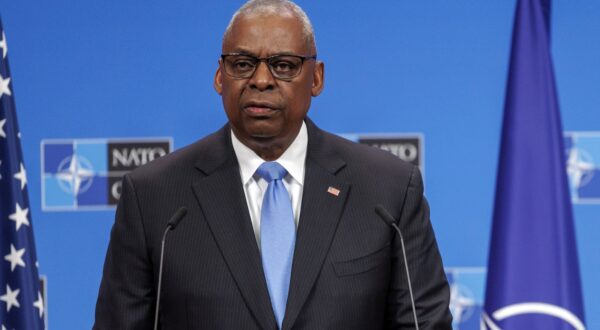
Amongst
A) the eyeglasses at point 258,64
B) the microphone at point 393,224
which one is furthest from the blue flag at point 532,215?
the eyeglasses at point 258,64

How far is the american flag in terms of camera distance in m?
2.98

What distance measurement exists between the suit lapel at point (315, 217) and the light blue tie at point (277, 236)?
0.02 metres

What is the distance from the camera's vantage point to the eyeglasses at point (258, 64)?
5.85 feet

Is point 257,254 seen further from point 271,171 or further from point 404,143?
point 404,143

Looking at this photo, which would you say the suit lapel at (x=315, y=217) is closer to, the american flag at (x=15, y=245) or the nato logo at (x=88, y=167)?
the american flag at (x=15, y=245)

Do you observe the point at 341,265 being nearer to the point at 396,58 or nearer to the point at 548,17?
the point at 548,17

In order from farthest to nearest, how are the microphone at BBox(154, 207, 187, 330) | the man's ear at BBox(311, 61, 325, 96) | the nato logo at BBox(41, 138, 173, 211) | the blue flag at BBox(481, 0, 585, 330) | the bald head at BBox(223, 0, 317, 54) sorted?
the nato logo at BBox(41, 138, 173, 211), the blue flag at BBox(481, 0, 585, 330), the man's ear at BBox(311, 61, 325, 96), the bald head at BBox(223, 0, 317, 54), the microphone at BBox(154, 207, 187, 330)

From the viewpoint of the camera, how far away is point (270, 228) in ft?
5.83

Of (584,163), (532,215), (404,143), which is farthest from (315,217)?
(584,163)

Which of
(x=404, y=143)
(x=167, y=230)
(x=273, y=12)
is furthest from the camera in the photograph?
(x=404, y=143)

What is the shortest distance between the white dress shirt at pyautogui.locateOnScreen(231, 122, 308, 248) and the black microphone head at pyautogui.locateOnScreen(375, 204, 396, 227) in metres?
0.16

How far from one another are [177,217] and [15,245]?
146 centimetres

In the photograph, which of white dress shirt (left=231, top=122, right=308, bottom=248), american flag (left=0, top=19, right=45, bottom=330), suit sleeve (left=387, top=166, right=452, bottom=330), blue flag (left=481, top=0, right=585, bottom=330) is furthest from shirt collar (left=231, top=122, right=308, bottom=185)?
american flag (left=0, top=19, right=45, bottom=330)

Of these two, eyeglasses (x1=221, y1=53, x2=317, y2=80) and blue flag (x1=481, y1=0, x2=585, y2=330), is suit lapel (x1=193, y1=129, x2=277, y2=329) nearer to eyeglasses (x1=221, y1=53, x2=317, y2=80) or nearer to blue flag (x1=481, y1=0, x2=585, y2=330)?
eyeglasses (x1=221, y1=53, x2=317, y2=80)
